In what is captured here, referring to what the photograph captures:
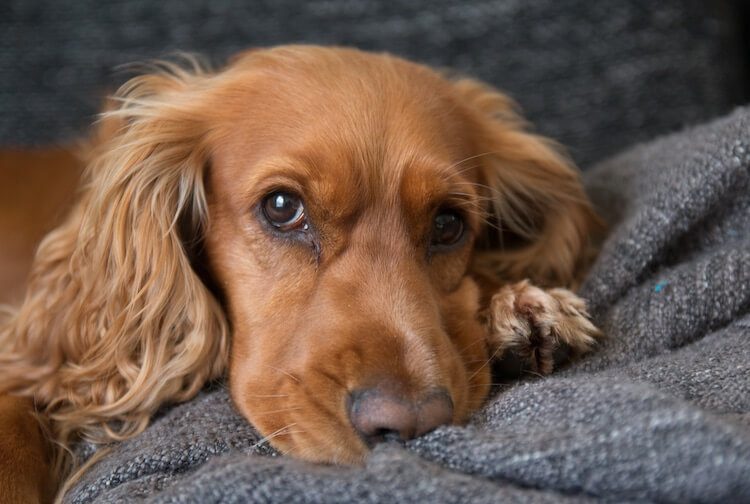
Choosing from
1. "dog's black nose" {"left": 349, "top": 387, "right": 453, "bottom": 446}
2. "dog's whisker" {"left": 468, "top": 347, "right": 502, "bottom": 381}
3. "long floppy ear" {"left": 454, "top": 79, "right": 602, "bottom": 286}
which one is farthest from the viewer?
"long floppy ear" {"left": 454, "top": 79, "right": 602, "bottom": 286}

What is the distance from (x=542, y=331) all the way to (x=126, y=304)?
31.1 inches

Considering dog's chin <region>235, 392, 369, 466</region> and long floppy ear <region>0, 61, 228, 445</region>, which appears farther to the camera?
long floppy ear <region>0, 61, 228, 445</region>

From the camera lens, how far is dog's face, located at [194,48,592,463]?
1268 millimetres

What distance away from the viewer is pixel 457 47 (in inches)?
105

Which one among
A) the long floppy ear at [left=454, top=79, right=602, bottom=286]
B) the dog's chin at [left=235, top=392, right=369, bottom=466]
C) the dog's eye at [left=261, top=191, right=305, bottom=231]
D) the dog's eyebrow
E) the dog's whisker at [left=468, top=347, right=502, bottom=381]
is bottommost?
the dog's whisker at [left=468, top=347, right=502, bottom=381]

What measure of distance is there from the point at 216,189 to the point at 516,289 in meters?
0.63

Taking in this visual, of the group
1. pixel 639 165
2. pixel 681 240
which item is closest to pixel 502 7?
pixel 639 165

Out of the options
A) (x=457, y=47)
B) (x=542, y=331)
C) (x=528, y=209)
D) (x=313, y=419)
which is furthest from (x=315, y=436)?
(x=457, y=47)

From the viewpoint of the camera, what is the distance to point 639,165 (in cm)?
194

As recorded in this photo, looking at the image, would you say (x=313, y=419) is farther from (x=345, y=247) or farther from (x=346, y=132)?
(x=346, y=132)

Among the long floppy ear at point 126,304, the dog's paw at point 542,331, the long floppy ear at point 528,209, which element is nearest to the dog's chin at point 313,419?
the dog's paw at point 542,331

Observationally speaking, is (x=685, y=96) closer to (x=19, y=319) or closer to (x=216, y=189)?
(x=216, y=189)

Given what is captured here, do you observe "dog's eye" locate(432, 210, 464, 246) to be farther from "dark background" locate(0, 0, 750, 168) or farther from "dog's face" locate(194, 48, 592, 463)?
"dark background" locate(0, 0, 750, 168)

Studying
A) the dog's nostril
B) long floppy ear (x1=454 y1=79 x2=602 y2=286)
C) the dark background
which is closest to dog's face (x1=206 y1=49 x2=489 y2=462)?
the dog's nostril
